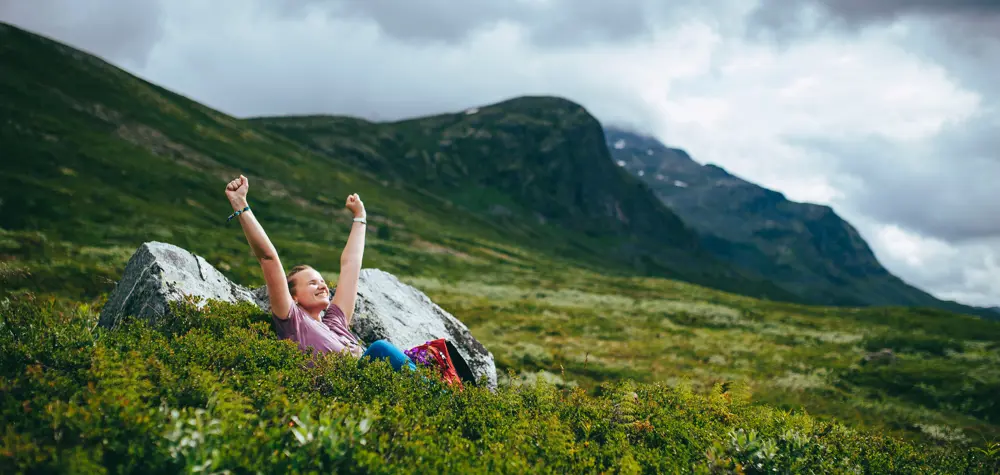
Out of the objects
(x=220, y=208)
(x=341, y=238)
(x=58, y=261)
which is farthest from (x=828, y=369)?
(x=220, y=208)

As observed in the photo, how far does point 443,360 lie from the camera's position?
7.81m

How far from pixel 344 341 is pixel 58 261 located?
27.4 m

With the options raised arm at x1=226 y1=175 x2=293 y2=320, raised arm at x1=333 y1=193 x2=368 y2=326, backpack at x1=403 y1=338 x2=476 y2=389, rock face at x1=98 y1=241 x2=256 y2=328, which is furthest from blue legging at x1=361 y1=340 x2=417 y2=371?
rock face at x1=98 y1=241 x2=256 y2=328

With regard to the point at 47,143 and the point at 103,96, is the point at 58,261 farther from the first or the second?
the point at 103,96

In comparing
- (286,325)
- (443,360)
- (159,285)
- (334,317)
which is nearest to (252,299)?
(159,285)

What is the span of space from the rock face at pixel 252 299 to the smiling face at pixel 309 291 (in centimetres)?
202

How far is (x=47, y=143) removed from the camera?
2250 inches

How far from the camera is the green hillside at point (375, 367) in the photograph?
174 inches

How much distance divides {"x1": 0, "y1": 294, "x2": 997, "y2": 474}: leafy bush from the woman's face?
72 cm

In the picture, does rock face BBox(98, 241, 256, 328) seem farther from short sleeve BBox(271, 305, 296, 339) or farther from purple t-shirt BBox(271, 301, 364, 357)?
purple t-shirt BBox(271, 301, 364, 357)

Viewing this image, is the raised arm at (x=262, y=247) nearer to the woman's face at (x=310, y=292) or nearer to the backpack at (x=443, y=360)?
the woman's face at (x=310, y=292)

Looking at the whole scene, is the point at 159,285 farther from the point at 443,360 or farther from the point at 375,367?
the point at 443,360

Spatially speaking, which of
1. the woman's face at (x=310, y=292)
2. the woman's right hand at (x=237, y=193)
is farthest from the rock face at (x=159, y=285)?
the woman's right hand at (x=237, y=193)

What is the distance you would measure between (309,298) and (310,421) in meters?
3.89
